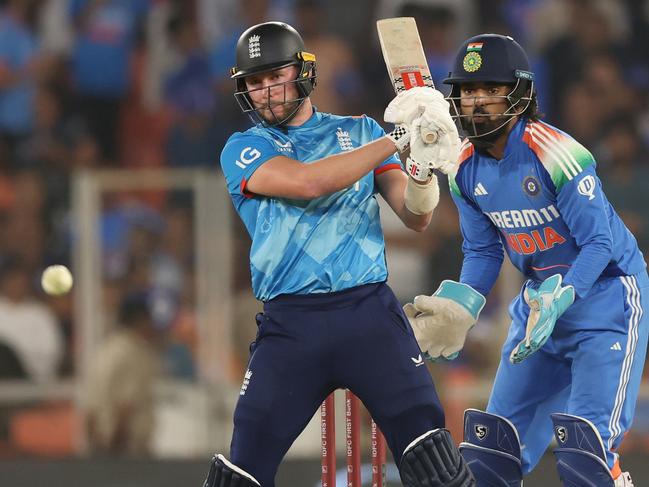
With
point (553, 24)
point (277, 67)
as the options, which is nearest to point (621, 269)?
point (277, 67)

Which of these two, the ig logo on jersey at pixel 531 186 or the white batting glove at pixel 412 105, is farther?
the ig logo on jersey at pixel 531 186

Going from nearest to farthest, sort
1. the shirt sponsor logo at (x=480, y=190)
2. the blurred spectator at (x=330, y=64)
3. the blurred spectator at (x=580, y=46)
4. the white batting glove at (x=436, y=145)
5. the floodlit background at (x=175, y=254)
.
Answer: the white batting glove at (x=436, y=145)
the shirt sponsor logo at (x=480, y=190)
the floodlit background at (x=175, y=254)
the blurred spectator at (x=330, y=64)
the blurred spectator at (x=580, y=46)

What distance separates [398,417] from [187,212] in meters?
3.57

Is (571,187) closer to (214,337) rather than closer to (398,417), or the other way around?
(398,417)

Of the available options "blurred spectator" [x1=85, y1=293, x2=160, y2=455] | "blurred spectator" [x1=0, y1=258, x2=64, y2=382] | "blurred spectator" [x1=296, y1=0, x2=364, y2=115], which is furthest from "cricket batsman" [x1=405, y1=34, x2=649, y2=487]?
"blurred spectator" [x1=296, y1=0, x2=364, y2=115]

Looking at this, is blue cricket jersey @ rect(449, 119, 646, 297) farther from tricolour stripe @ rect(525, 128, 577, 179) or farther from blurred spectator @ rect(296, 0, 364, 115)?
blurred spectator @ rect(296, 0, 364, 115)

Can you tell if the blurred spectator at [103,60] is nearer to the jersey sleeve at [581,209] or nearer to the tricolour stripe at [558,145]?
the tricolour stripe at [558,145]

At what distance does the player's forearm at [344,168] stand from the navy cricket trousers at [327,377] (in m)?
0.32

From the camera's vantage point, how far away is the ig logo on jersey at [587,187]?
4027mm

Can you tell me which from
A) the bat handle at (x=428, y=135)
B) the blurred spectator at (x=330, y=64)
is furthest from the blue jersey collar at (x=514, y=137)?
the blurred spectator at (x=330, y=64)

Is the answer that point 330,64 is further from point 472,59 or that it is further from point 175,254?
point 472,59

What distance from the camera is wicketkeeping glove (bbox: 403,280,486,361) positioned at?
426 cm

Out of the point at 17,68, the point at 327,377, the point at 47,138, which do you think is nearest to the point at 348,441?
the point at 327,377

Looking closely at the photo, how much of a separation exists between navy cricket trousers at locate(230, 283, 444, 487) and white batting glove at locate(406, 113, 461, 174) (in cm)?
42
